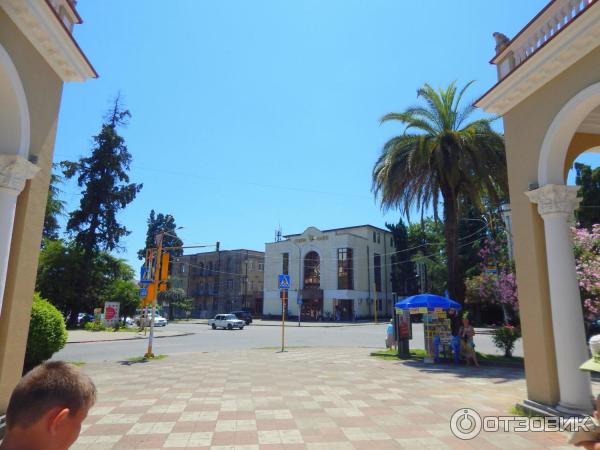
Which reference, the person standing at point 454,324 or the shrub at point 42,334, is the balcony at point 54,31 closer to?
the shrub at point 42,334

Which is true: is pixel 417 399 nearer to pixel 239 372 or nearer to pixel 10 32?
pixel 239 372

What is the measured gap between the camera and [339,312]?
55.7 metres

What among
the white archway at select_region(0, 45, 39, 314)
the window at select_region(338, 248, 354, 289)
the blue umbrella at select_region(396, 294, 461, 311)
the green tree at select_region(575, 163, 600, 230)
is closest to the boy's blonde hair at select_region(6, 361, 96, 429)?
the white archway at select_region(0, 45, 39, 314)

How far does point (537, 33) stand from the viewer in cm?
750

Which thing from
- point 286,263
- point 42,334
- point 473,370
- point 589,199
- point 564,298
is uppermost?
point 589,199

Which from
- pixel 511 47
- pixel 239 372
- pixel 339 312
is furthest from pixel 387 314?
pixel 511 47

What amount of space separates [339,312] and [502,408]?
49.1m

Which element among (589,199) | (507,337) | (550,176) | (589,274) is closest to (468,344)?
(507,337)

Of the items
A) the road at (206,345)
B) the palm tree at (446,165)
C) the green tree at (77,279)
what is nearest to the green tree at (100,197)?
the green tree at (77,279)

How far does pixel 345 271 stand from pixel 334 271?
1.56 meters

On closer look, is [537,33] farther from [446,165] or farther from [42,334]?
[42,334]

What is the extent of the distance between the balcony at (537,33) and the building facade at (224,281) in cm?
6343

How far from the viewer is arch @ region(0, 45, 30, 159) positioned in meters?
6.08

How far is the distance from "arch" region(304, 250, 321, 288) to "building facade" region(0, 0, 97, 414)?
52.6 metres
